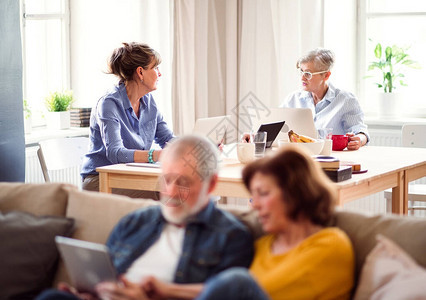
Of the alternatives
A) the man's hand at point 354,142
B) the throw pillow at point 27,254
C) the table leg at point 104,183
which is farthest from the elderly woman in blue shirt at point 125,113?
the throw pillow at point 27,254

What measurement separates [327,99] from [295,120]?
23.4 inches

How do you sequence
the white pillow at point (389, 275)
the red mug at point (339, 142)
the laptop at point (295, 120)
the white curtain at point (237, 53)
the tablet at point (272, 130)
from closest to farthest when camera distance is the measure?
the white pillow at point (389, 275) < the tablet at point (272, 130) < the laptop at point (295, 120) < the red mug at point (339, 142) < the white curtain at point (237, 53)

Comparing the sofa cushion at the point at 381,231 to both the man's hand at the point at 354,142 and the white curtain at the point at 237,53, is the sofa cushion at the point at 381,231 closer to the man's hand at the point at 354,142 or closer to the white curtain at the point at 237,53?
the man's hand at the point at 354,142

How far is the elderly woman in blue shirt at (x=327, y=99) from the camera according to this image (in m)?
4.15

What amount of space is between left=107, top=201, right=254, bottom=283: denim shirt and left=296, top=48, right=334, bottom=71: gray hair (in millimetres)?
2353

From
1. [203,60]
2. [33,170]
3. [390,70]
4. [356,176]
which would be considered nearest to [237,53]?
[203,60]

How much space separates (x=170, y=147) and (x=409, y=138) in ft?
8.43

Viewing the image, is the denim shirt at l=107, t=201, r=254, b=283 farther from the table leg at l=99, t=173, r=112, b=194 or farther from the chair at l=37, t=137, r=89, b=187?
the chair at l=37, t=137, r=89, b=187

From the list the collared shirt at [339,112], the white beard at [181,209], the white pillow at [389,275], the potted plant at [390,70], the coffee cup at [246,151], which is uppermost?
the potted plant at [390,70]

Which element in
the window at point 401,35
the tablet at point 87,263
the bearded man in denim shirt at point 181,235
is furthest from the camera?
the window at point 401,35

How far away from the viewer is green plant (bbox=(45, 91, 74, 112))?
4756 mm

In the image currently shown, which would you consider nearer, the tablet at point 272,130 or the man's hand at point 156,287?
the man's hand at point 156,287

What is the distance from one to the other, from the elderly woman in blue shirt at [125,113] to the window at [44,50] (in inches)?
50.6

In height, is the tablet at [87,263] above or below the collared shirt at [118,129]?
below
